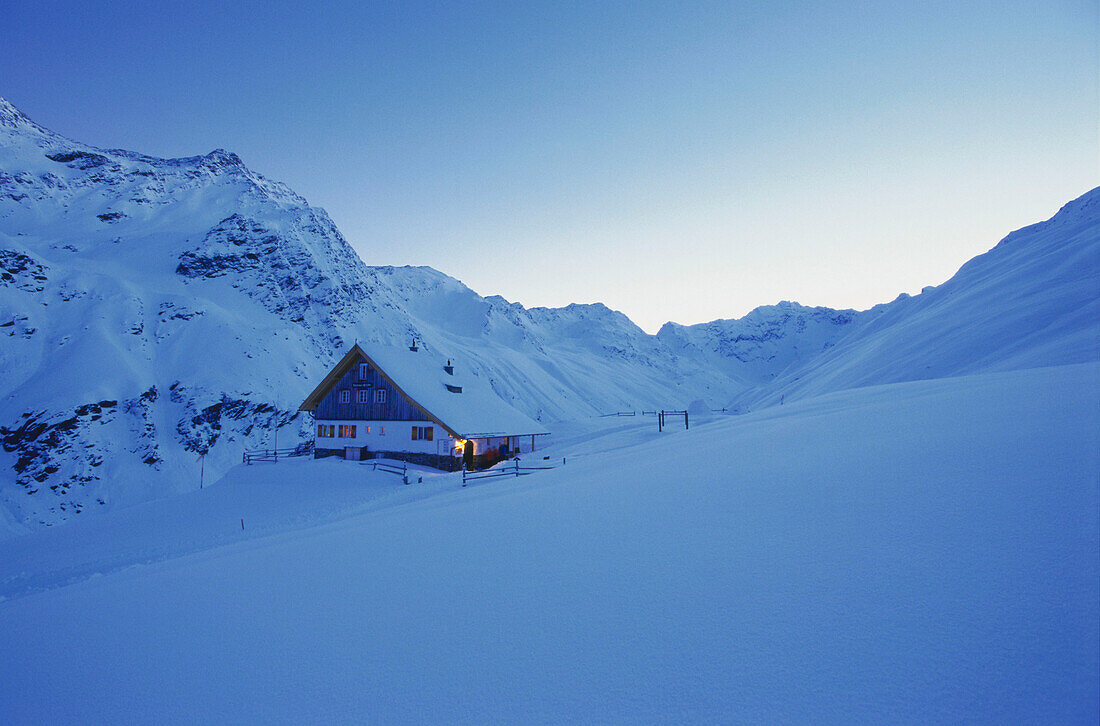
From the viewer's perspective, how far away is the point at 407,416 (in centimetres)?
3353

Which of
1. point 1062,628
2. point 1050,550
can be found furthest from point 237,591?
point 1050,550

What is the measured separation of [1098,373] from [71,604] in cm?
1778

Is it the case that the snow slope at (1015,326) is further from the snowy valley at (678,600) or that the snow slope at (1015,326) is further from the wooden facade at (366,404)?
the wooden facade at (366,404)

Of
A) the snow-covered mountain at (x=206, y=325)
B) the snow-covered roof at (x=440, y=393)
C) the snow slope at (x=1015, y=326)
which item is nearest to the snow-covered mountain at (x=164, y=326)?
the snow-covered mountain at (x=206, y=325)

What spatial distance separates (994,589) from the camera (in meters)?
3.65

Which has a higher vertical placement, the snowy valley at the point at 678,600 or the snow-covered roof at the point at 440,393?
the snow-covered roof at the point at 440,393

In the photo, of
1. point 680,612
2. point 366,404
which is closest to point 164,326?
point 366,404

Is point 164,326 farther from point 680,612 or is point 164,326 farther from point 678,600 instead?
point 680,612

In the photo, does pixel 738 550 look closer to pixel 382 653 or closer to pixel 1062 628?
pixel 1062 628

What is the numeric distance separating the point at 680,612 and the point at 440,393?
1287 inches

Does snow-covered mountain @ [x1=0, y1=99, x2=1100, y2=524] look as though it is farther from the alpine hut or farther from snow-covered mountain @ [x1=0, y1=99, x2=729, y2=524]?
the alpine hut

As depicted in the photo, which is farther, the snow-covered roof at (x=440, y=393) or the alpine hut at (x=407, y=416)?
the snow-covered roof at (x=440, y=393)

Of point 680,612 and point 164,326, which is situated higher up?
point 164,326

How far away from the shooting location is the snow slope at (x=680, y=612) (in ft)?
10.5
